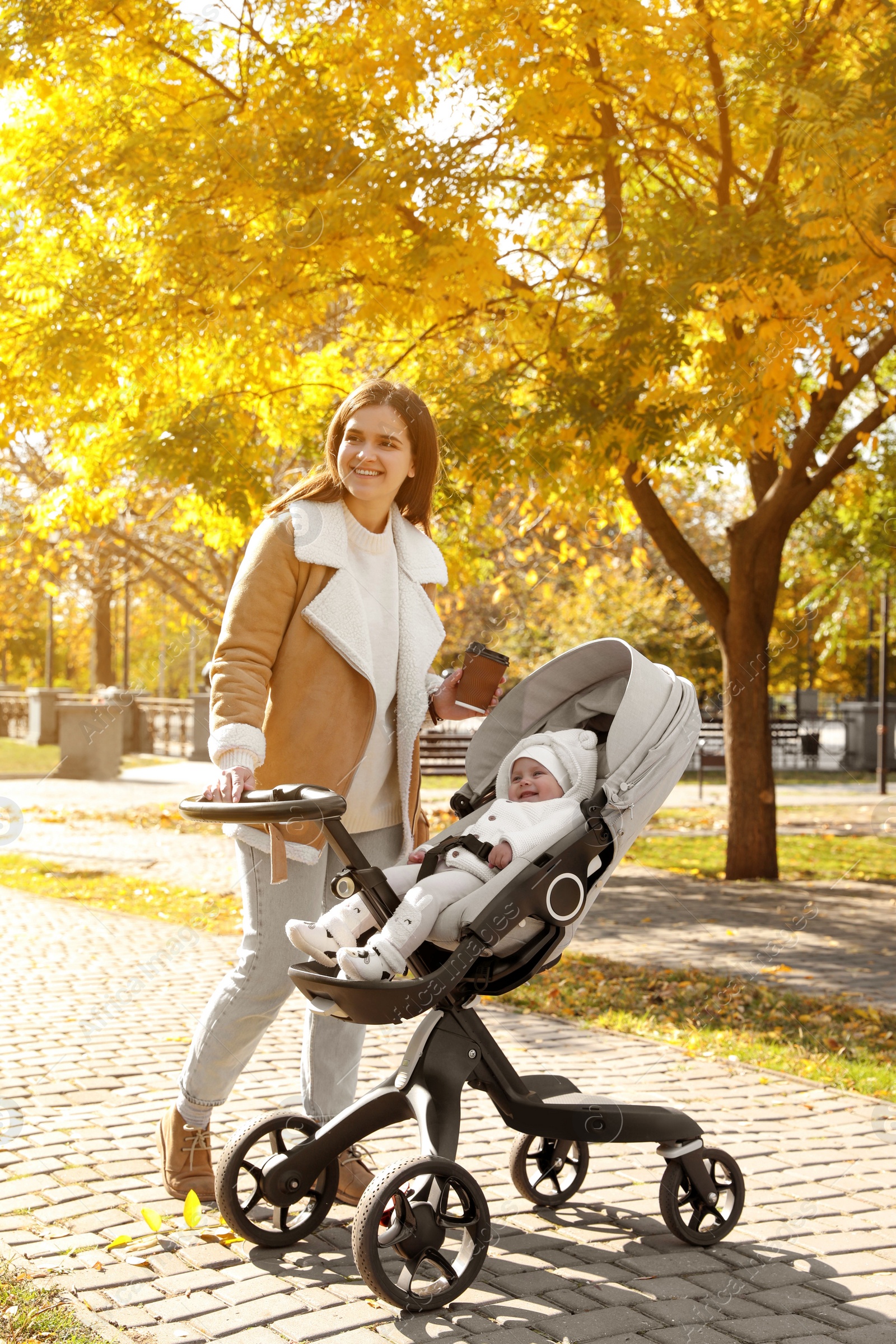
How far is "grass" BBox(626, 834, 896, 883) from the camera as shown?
1166cm

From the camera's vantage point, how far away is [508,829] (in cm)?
316

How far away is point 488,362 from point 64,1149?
506 centimetres

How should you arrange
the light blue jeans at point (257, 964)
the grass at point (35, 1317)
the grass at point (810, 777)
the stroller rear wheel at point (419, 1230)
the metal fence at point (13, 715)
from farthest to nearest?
the metal fence at point (13, 715)
the grass at point (810, 777)
the light blue jeans at point (257, 964)
the stroller rear wheel at point (419, 1230)
the grass at point (35, 1317)

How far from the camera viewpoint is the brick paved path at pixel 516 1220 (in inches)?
114

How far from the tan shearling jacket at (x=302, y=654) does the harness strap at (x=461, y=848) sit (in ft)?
0.93

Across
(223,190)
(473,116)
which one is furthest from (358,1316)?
(473,116)

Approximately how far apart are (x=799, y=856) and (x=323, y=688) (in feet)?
33.6

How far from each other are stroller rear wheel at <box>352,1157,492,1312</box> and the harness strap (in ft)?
2.11

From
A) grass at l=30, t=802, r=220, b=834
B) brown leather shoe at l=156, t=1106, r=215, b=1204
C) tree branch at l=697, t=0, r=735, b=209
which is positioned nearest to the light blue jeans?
brown leather shoe at l=156, t=1106, r=215, b=1204

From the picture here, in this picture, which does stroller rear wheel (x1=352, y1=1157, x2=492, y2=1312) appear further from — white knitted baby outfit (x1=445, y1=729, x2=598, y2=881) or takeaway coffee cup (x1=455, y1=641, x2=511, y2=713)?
takeaway coffee cup (x1=455, y1=641, x2=511, y2=713)

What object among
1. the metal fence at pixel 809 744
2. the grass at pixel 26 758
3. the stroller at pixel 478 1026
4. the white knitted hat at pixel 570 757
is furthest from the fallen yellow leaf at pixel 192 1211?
the metal fence at pixel 809 744

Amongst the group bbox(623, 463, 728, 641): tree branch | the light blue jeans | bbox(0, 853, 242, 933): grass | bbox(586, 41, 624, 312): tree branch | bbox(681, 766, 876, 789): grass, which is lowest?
bbox(0, 853, 242, 933): grass

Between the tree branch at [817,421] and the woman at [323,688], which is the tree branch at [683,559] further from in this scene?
the woman at [323,688]

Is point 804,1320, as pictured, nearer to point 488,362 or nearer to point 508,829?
point 508,829
